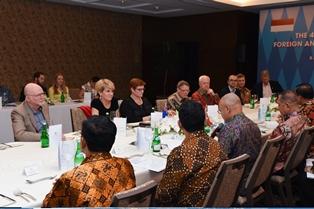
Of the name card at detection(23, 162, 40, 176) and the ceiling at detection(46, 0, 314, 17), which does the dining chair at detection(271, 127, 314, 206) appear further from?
the ceiling at detection(46, 0, 314, 17)

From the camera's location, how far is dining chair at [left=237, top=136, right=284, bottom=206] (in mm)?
2852

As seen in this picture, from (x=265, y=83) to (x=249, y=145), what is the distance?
5761mm

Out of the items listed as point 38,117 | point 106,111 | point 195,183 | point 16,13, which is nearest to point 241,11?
point 16,13

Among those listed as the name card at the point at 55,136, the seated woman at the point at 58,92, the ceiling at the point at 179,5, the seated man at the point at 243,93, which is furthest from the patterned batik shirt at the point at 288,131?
the ceiling at the point at 179,5

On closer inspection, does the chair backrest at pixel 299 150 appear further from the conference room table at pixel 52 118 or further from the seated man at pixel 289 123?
the conference room table at pixel 52 118

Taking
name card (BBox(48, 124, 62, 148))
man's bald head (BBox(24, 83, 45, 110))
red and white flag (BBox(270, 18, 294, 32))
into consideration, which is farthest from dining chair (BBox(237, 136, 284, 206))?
red and white flag (BBox(270, 18, 294, 32))

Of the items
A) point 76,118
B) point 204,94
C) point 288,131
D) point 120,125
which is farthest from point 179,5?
point 288,131

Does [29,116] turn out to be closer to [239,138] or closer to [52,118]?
[239,138]

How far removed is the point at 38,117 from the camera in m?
3.86

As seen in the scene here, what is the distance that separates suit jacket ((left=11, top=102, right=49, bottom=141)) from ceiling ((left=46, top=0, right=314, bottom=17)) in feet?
18.6

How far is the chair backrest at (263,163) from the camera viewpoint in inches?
112

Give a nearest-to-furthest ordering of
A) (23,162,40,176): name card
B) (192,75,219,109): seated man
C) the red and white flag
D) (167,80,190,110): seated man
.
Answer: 1. (23,162,40,176): name card
2. (167,80,190,110): seated man
3. (192,75,219,109): seated man
4. the red and white flag

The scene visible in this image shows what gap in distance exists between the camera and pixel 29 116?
3742 millimetres

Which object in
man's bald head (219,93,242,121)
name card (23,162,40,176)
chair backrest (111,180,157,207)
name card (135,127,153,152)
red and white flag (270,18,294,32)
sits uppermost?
red and white flag (270,18,294,32)
